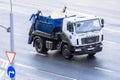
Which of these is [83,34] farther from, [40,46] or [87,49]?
[40,46]

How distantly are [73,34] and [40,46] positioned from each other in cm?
311

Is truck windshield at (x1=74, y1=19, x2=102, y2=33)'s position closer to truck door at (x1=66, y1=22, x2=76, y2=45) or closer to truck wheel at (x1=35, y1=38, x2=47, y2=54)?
truck door at (x1=66, y1=22, x2=76, y2=45)

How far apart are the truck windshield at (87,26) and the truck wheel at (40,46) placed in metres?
3.07

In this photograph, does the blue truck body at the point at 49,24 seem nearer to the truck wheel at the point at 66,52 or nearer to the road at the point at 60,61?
the truck wheel at the point at 66,52

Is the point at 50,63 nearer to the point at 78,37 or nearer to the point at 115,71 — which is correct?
the point at 78,37

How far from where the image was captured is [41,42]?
34438 millimetres

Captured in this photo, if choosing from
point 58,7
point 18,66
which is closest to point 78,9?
point 58,7

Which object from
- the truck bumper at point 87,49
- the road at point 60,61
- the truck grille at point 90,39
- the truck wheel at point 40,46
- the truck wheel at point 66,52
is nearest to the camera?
the road at point 60,61

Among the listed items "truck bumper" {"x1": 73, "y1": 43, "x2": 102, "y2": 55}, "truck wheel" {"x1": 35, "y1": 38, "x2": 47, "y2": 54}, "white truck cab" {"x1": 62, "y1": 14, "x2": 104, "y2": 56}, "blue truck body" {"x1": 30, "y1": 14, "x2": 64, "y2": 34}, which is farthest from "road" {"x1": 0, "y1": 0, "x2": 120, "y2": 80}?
"blue truck body" {"x1": 30, "y1": 14, "x2": 64, "y2": 34}

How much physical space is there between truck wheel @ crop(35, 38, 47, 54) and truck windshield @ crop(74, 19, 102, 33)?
10.1ft

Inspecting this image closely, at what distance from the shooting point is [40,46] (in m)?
34.5

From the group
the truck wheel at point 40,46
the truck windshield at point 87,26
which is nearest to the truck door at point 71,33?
the truck windshield at point 87,26

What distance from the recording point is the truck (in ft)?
106

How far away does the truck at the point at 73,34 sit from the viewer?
106 ft
